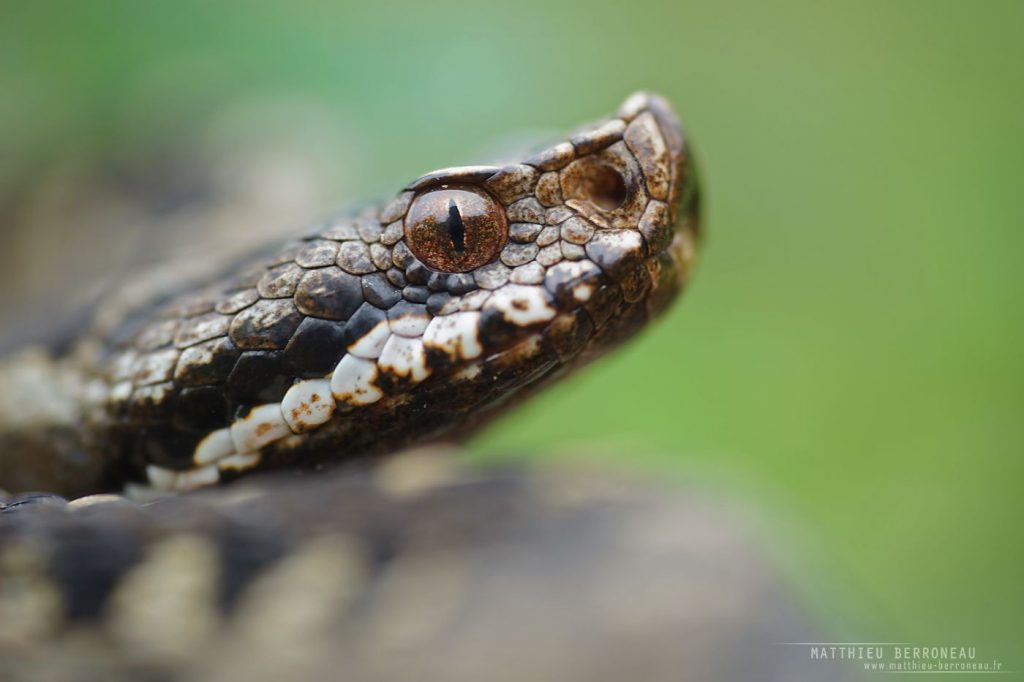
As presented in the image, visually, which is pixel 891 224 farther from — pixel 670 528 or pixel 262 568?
pixel 262 568

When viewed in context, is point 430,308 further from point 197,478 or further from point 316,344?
point 197,478

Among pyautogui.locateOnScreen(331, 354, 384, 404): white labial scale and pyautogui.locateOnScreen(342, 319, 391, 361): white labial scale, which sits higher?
pyautogui.locateOnScreen(342, 319, 391, 361): white labial scale

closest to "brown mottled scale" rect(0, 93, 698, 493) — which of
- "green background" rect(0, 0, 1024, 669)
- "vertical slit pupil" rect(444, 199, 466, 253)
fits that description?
"vertical slit pupil" rect(444, 199, 466, 253)

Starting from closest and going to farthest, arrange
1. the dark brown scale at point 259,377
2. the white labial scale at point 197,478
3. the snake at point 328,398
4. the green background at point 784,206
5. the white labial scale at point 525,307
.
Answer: the snake at point 328,398
the white labial scale at point 525,307
the dark brown scale at point 259,377
the white labial scale at point 197,478
the green background at point 784,206

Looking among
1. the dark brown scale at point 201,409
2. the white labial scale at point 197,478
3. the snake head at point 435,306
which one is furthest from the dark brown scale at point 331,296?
the white labial scale at point 197,478

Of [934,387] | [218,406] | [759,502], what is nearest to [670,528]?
[759,502]

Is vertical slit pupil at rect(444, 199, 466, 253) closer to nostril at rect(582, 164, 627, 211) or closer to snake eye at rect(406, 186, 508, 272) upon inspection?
snake eye at rect(406, 186, 508, 272)

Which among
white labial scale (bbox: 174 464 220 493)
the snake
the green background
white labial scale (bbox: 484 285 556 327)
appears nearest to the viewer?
the snake

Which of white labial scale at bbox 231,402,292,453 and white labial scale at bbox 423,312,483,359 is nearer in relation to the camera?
white labial scale at bbox 423,312,483,359

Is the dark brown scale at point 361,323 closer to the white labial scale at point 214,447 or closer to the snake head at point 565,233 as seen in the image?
the snake head at point 565,233
